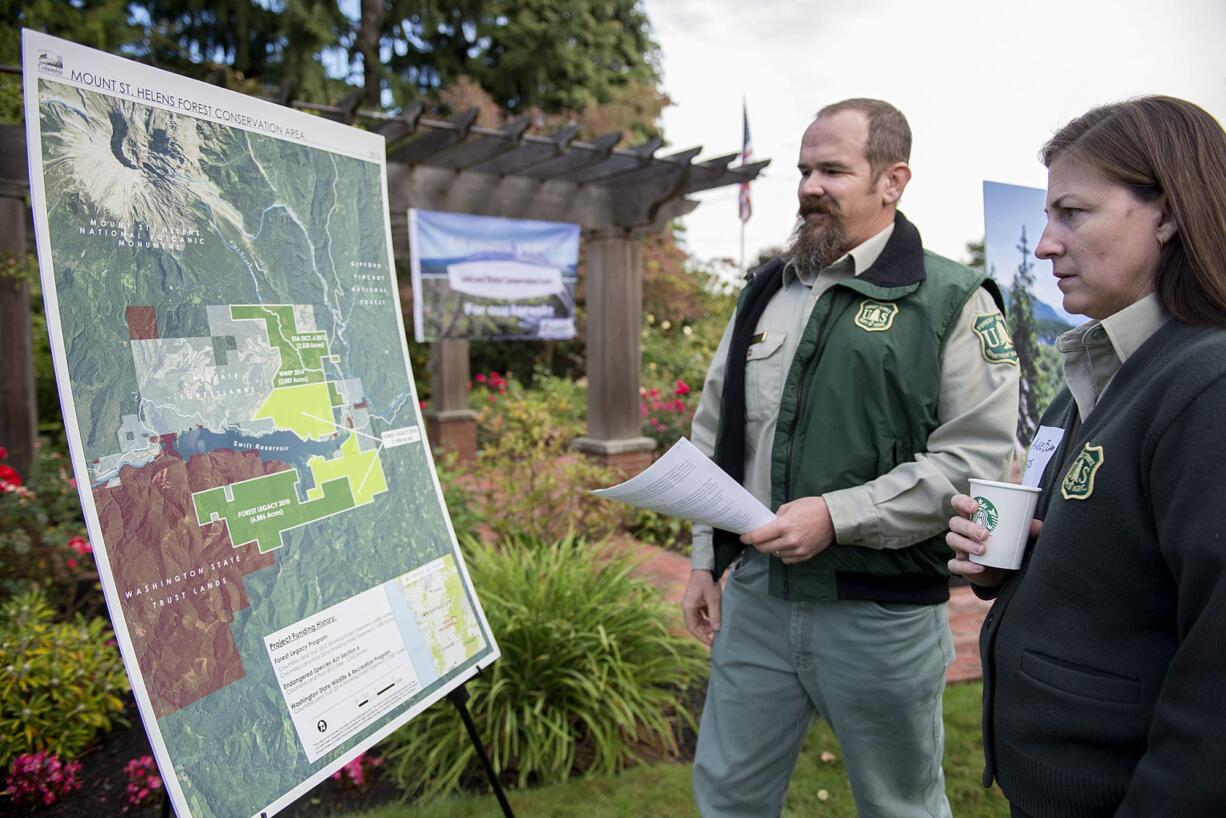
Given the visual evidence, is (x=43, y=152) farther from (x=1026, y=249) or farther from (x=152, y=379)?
(x=1026, y=249)

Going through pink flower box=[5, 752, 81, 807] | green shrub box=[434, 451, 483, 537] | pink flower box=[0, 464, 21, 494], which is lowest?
pink flower box=[5, 752, 81, 807]

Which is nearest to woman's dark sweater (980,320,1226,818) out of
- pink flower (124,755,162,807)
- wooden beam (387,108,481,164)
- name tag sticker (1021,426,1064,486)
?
name tag sticker (1021,426,1064,486)

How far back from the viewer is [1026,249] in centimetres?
295

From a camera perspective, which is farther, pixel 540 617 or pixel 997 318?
pixel 540 617

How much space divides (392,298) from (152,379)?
0.74 meters

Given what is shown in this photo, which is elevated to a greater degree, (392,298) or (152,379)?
(392,298)

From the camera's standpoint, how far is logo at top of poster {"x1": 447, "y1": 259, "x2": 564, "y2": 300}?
601cm

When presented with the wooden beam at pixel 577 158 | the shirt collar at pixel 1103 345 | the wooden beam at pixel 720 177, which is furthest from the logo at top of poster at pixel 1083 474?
the wooden beam at pixel 720 177

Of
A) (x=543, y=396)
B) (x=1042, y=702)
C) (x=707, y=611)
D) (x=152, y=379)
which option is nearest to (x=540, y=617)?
(x=707, y=611)

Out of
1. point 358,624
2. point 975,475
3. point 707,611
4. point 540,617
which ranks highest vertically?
point 975,475

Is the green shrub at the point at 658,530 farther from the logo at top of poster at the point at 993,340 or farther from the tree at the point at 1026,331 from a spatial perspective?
the logo at top of poster at the point at 993,340

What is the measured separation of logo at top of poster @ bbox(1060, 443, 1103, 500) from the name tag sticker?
243 mm

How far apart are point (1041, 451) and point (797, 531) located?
1.59ft

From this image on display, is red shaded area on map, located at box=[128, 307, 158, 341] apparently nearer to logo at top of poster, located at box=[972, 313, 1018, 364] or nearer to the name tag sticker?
the name tag sticker
